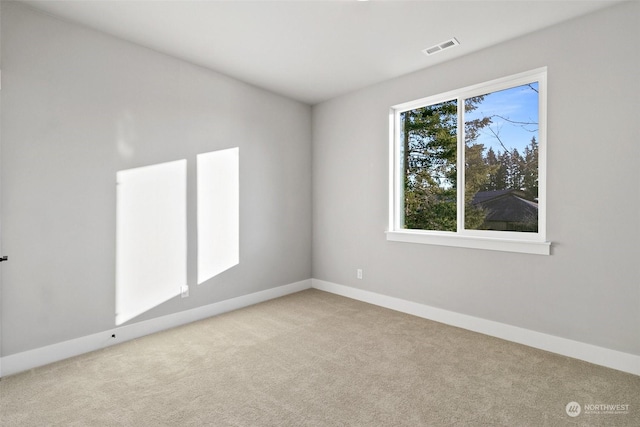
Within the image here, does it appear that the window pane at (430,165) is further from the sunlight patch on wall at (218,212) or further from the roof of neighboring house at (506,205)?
the sunlight patch on wall at (218,212)

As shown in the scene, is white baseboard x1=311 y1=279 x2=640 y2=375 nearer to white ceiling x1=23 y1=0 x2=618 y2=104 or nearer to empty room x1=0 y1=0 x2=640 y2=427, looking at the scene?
empty room x1=0 y1=0 x2=640 y2=427

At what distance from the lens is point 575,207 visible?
2.52m

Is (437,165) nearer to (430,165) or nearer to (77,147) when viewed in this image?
(430,165)

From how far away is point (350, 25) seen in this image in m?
2.61

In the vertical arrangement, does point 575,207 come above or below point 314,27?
below

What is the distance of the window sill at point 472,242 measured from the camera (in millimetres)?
2689

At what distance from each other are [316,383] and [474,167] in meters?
2.51

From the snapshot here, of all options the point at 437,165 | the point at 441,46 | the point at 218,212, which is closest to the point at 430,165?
the point at 437,165

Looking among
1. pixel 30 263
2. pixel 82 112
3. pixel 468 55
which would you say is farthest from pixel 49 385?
pixel 468 55

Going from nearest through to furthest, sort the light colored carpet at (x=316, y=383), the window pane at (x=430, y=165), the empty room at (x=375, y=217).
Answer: the light colored carpet at (x=316, y=383) < the empty room at (x=375, y=217) < the window pane at (x=430, y=165)

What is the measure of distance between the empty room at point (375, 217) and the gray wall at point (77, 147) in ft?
0.05

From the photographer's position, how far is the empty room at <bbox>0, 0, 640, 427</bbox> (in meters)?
2.11

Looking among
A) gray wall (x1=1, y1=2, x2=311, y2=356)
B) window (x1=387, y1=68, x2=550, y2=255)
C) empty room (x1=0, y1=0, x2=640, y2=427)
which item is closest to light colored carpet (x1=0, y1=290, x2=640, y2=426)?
empty room (x1=0, y1=0, x2=640, y2=427)

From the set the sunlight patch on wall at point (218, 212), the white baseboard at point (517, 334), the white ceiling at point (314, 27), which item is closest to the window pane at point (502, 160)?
the white ceiling at point (314, 27)
